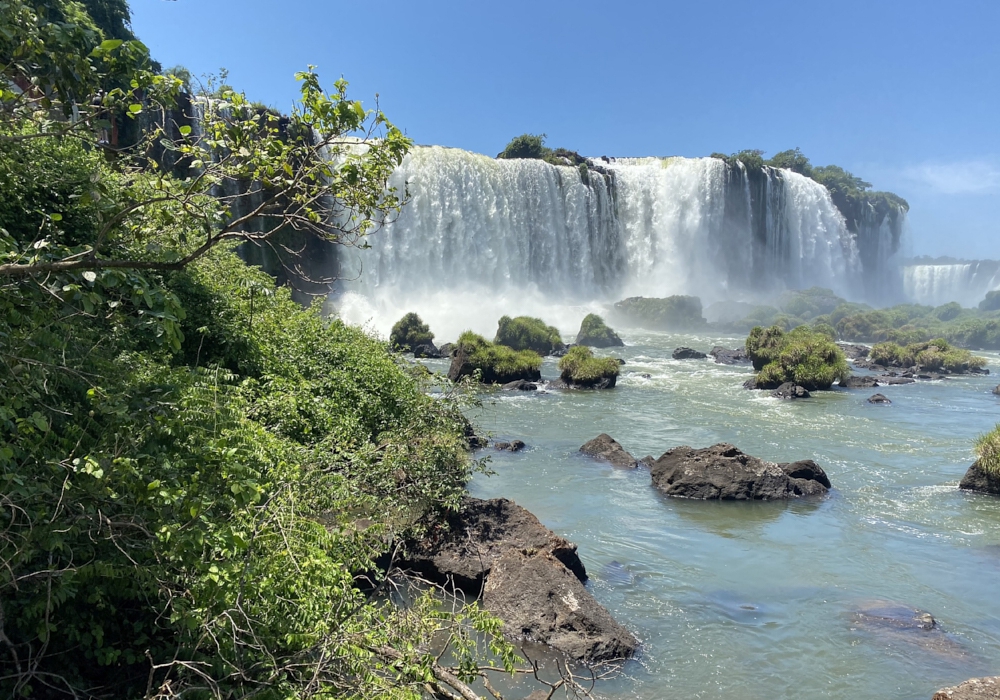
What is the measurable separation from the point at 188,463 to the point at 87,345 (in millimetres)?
1385

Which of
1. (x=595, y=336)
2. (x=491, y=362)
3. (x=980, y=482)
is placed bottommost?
(x=980, y=482)

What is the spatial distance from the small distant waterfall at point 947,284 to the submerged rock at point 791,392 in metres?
67.2

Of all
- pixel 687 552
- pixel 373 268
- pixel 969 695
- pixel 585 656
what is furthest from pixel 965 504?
pixel 373 268

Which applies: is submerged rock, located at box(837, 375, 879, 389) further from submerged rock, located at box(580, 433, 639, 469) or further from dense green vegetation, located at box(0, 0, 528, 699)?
dense green vegetation, located at box(0, 0, 528, 699)

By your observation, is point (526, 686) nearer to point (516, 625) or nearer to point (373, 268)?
point (516, 625)

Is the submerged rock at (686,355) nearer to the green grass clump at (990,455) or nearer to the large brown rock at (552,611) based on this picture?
the green grass clump at (990,455)

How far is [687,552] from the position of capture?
1025cm

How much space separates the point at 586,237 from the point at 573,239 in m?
1.06

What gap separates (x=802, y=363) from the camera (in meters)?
26.6

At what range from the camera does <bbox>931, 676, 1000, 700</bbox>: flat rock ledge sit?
570 centimetres

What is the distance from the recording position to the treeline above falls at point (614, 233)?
143 ft

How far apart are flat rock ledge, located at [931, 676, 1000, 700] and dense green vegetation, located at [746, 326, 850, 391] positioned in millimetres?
21073

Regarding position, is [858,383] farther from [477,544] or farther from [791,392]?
[477,544]

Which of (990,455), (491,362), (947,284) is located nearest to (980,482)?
(990,455)
